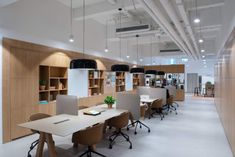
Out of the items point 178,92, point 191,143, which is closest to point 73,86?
point 191,143

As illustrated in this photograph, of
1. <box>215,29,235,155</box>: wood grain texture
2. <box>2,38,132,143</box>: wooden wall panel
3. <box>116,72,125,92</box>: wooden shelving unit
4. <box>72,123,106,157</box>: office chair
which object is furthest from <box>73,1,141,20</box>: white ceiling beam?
<box>116,72,125,92</box>: wooden shelving unit

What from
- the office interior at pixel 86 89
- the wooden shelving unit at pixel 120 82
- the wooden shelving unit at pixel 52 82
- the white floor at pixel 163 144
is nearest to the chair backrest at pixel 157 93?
the office interior at pixel 86 89

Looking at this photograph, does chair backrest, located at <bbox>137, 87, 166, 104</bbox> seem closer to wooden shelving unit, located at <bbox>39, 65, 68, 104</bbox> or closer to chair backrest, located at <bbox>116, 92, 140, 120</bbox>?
chair backrest, located at <bbox>116, 92, 140, 120</bbox>

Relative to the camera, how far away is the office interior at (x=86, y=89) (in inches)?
152

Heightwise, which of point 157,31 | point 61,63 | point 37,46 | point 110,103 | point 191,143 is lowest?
point 191,143

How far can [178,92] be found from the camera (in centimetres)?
1303

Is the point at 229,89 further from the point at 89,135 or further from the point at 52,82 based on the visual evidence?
the point at 52,82

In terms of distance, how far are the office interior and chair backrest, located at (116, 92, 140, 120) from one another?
0.03m

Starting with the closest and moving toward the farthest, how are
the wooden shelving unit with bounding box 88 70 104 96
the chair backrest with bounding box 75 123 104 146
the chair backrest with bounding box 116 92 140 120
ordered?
the chair backrest with bounding box 75 123 104 146
the chair backrest with bounding box 116 92 140 120
the wooden shelving unit with bounding box 88 70 104 96

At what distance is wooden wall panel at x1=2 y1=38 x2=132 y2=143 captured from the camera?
4574 mm

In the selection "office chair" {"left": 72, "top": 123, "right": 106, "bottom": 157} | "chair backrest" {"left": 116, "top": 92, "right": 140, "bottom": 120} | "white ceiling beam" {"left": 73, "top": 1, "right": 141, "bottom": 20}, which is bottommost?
"office chair" {"left": 72, "top": 123, "right": 106, "bottom": 157}

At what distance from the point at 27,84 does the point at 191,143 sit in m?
4.81

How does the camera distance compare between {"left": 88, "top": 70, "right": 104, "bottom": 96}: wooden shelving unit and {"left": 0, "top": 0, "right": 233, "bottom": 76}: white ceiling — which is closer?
{"left": 0, "top": 0, "right": 233, "bottom": 76}: white ceiling

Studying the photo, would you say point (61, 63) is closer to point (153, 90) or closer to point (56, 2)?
point (56, 2)
